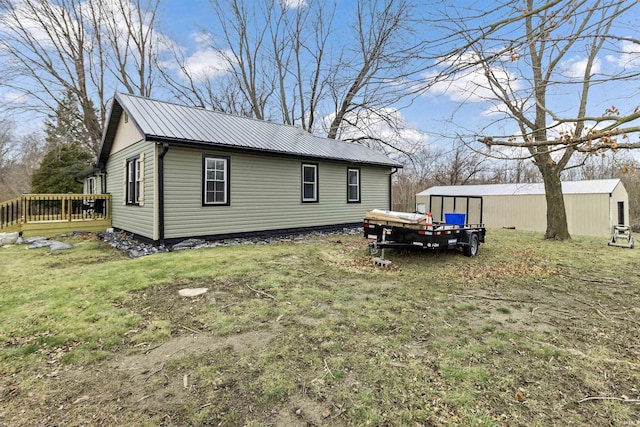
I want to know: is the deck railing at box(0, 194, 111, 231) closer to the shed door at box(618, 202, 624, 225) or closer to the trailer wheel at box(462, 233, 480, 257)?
the trailer wheel at box(462, 233, 480, 257)

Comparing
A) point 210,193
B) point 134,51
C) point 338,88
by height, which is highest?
point 134,51

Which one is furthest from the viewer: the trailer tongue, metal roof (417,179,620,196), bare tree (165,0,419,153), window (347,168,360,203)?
bare tree (165,0,419,153)

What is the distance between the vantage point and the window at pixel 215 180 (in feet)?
29.9

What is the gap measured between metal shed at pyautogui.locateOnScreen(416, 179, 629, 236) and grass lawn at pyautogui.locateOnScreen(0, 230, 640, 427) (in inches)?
467

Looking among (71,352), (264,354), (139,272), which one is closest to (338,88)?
(264,354)

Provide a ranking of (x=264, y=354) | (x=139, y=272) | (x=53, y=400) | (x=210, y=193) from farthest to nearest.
A: (x=210, y=193), (x=139, y=272), (x=264, y=354), (x=53, y=400)

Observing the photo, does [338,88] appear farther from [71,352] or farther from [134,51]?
[134,51]

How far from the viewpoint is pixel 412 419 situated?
2072 millimetres

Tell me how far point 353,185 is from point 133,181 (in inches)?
322

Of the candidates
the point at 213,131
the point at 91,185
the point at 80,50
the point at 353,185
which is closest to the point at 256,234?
the point at 213,131

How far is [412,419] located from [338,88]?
376 centimetres

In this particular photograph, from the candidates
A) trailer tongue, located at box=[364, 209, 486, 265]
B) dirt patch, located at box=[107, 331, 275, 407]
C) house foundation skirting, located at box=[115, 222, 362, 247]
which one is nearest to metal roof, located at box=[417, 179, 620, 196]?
house foundation skirting, located at box=[115, 222, 362, 247]

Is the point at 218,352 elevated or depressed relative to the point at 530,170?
depressed

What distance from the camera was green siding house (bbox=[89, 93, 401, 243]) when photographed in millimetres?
8500
